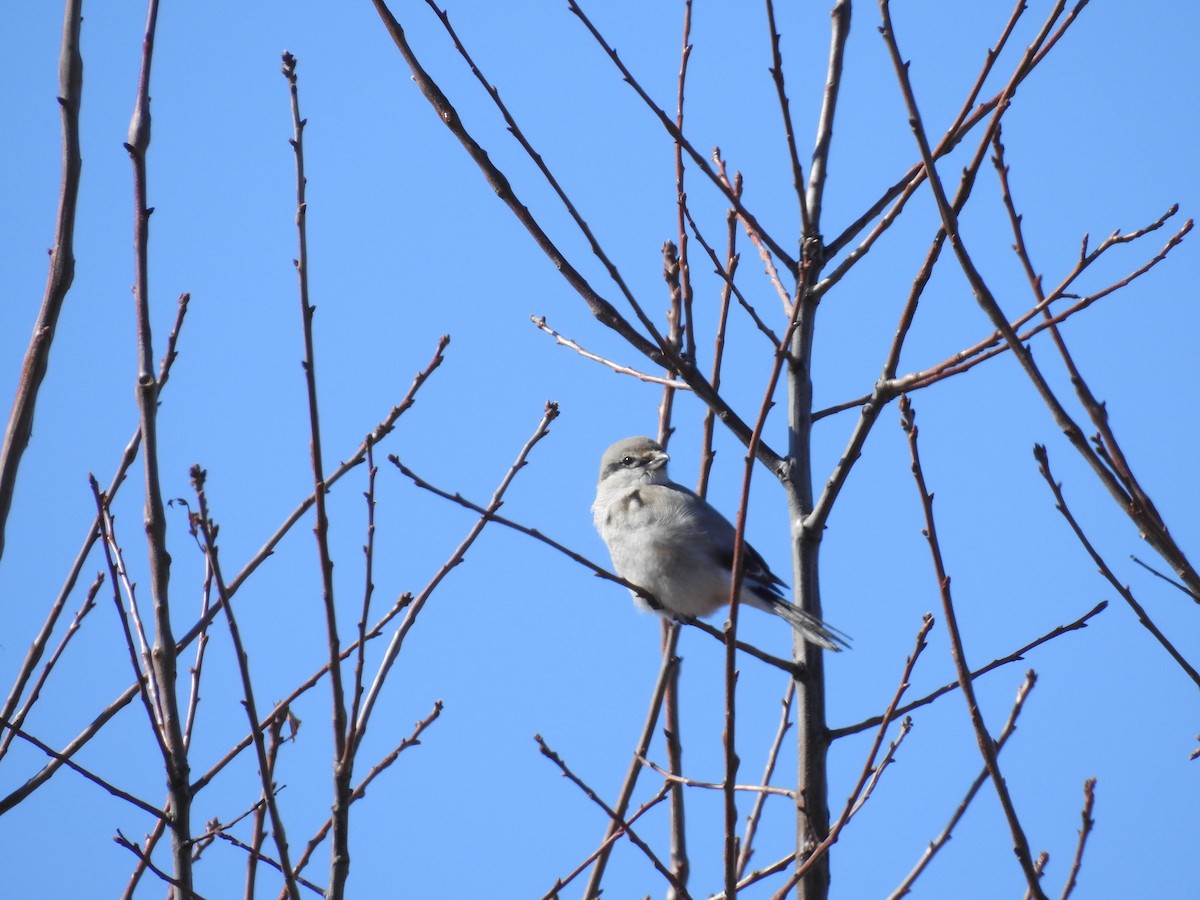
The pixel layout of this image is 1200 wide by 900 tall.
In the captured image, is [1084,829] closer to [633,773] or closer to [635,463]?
[633,773]

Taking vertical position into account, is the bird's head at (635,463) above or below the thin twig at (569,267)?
above

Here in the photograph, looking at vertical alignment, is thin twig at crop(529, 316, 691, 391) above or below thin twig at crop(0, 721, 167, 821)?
above

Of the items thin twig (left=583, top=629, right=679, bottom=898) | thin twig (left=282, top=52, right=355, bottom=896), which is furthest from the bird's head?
thin twig (left=282, top=52, right=355, bottom=896)

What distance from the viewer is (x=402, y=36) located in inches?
103

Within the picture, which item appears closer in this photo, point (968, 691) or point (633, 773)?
point (968, 691)

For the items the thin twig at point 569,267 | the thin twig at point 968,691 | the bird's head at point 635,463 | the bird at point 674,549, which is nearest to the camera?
the thin twig at point 968,691

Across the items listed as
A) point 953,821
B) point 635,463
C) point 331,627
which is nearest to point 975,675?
point 953,821

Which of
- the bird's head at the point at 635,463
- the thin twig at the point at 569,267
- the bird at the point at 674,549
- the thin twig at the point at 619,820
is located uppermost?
the bird's head at the point at 635,463

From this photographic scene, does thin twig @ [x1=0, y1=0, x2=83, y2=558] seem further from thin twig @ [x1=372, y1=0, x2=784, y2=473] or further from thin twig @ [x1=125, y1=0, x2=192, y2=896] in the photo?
thin twig @ [x1=372, y1=0, x2=784, y2=473]

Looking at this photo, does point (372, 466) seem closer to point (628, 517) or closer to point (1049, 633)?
point (1049, 633)

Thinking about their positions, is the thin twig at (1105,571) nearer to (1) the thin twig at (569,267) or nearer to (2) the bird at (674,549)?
(1) the thin twig at (569,267)

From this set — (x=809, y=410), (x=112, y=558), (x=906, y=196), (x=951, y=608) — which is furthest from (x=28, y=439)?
(x=906, y=196)

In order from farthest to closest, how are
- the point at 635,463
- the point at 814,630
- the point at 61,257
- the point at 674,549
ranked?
the point at 635,463 < the point at 674,549 < the point at 814,630 < the point at 61,257

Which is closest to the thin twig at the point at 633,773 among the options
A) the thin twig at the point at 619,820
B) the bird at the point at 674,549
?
the thin twig at the point at 619,820
